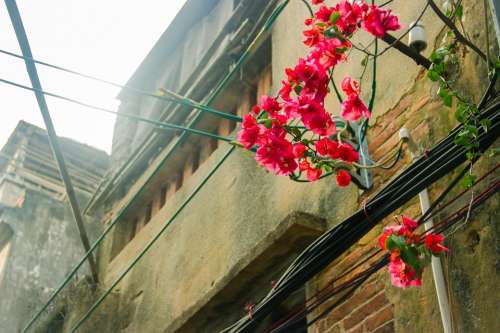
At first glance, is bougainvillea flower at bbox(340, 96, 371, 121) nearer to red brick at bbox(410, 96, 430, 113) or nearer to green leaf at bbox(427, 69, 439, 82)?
green leaf at bbox(427, 69, 439, 82)

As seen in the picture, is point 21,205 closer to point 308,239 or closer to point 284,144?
point 308,239

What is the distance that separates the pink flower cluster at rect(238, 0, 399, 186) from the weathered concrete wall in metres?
5.96

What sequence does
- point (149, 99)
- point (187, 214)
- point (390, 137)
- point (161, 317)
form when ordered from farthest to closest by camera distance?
point (149, 99), point (187, 214), point (161, 317), point (390, 137)

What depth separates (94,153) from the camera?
13516 mm

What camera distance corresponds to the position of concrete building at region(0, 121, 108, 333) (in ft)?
28.5

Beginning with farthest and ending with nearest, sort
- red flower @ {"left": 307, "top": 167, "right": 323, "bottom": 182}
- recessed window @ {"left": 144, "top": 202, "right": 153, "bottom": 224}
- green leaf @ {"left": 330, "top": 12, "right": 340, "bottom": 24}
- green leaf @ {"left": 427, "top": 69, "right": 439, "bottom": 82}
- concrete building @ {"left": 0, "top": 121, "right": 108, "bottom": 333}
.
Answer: concrete building @ {"left": 0, "top": 121, "right": 108, "bottom": 333} → recessed window @ {"left": 144, "top": 202, "right": 153, "bottom": 224} → red flower @ {"left": 307, "top": 167, "right": 323, "bottom": 182} → green leaf @ {"left": 330, "top": 12, "right": 340, "bottom": 24} → green leaf @ {"left": 427, "top": 69, "right": 439, "bottom": 82}

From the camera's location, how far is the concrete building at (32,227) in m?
8.69

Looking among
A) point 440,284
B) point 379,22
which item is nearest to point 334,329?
point 440,284

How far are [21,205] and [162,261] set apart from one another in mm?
4352

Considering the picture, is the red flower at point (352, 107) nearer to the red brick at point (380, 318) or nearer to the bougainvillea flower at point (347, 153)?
the bougainvillea flower at point (347, 153)

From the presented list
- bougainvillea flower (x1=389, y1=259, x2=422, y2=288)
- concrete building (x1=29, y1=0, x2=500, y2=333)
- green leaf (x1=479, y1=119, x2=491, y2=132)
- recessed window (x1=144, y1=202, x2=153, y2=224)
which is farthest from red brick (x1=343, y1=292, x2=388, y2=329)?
recessed window (x1=144, y1=202, x2=153, y2=224)

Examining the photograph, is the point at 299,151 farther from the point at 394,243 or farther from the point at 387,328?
the point at 387,328

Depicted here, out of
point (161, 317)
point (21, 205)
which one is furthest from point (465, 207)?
point (21, 205)

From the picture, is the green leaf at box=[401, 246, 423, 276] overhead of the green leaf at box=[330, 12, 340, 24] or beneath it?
beneath
